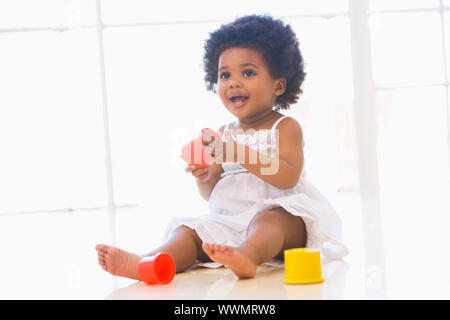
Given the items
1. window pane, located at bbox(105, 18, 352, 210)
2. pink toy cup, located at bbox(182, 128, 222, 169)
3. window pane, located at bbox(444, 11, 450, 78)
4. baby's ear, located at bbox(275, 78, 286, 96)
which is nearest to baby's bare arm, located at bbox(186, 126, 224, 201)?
pink toy cup, located at bbox(182, 128, 222, 169)

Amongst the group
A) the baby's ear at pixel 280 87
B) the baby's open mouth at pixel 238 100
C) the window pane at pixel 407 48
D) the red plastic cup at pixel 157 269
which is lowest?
the red plastic cup at pixel 157 269

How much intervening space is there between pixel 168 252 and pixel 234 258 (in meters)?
0.21

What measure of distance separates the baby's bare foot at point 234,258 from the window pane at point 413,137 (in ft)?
9.60

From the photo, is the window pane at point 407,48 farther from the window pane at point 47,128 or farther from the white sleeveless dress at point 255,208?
the white sleeveless dress at point 255,208

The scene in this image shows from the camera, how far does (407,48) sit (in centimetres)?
391

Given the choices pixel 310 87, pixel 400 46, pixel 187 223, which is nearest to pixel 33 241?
pixel 187 223

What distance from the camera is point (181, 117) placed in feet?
12.6

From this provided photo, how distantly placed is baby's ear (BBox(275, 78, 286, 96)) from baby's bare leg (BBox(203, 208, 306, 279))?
1.12 feet

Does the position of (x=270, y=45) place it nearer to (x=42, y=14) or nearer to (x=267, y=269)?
(x=267, y=269)

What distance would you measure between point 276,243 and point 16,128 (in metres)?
3.05

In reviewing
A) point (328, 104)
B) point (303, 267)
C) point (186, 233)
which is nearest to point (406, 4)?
point (328, 104)

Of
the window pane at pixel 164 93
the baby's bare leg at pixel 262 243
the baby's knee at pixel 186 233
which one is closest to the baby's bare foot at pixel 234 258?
the baby's bare leg at pixel 262 243

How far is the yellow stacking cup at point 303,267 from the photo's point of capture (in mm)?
1036
